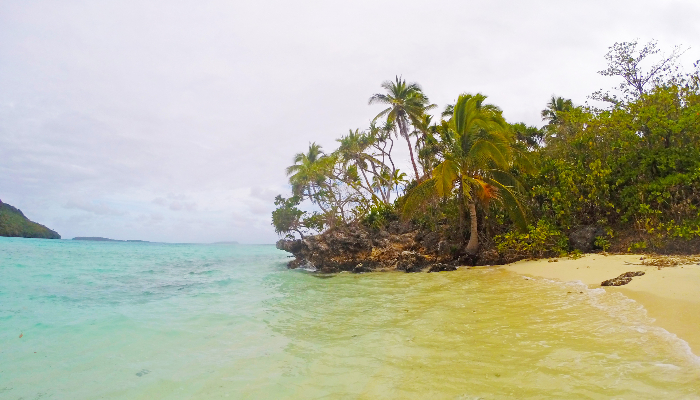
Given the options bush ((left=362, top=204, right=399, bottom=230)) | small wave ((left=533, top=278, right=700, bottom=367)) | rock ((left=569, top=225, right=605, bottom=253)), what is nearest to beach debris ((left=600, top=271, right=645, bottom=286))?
small wave ((left=533, top=278, right=700, bottom=367))

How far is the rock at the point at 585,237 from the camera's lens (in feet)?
38.0

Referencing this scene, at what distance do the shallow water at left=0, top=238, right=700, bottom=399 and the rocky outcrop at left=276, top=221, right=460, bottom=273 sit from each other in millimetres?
7137

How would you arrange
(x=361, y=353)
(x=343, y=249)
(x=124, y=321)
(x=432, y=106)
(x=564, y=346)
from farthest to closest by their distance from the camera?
(x=432, y=106)
(x=343, y=249)
(x=124, y=321)
(x=361, y=353)
(x=564, y=346)

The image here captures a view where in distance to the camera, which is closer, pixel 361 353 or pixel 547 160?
pixel 361 353

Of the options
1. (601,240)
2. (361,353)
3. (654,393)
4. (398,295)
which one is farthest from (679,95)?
(361,353)

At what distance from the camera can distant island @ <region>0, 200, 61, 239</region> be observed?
60.4 meters

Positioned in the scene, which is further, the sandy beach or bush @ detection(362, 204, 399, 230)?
bush @ detection(362, 204, 399, 230)

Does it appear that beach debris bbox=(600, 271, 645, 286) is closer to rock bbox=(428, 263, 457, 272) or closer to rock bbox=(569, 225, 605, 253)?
rock bbox=(569, 225, 605, 253)

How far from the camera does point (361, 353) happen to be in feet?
13.2

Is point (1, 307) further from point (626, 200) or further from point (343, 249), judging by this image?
point (626, 200)

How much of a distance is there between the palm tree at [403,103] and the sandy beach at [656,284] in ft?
53.5

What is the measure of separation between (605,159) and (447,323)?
441 inches

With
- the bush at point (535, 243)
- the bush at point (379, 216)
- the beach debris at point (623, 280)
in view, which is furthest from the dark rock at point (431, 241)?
the beach debris at point (623, 280)

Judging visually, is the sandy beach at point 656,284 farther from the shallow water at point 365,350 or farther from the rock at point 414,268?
the rock at point 414,268
